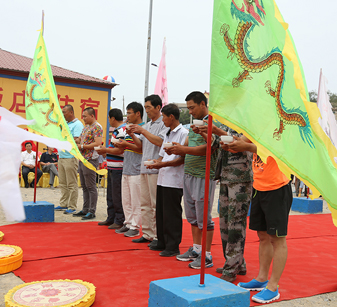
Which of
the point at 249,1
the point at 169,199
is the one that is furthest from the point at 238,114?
the point at 169,199

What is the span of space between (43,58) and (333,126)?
5604mm

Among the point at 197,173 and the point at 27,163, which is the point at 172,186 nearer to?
the point at 197,173

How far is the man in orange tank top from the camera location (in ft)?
9.05

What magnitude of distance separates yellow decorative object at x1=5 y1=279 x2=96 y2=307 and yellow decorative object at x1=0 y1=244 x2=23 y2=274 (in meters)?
0.56

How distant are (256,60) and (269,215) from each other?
1.19 m

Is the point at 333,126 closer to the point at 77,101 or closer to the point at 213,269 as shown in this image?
the point at 213,269

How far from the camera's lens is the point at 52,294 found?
260 cm

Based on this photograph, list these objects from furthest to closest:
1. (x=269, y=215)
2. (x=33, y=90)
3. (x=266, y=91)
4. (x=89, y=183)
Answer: (x=89, y=183), (x=33, y=90), (x=269, y=215), (x=266, y=91)

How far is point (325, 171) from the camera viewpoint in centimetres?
241

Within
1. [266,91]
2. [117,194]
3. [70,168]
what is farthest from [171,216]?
[70,168]

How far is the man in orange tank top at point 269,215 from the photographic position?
2.76 m

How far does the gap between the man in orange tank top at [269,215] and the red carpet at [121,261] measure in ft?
0.68

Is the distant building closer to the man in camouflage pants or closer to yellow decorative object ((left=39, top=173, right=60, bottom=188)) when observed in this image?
yellow decorative object ((left=39, top=173, right=60, bottom=188))

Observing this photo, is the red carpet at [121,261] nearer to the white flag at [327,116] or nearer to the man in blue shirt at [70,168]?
the man in blue shirt at [70,168]
